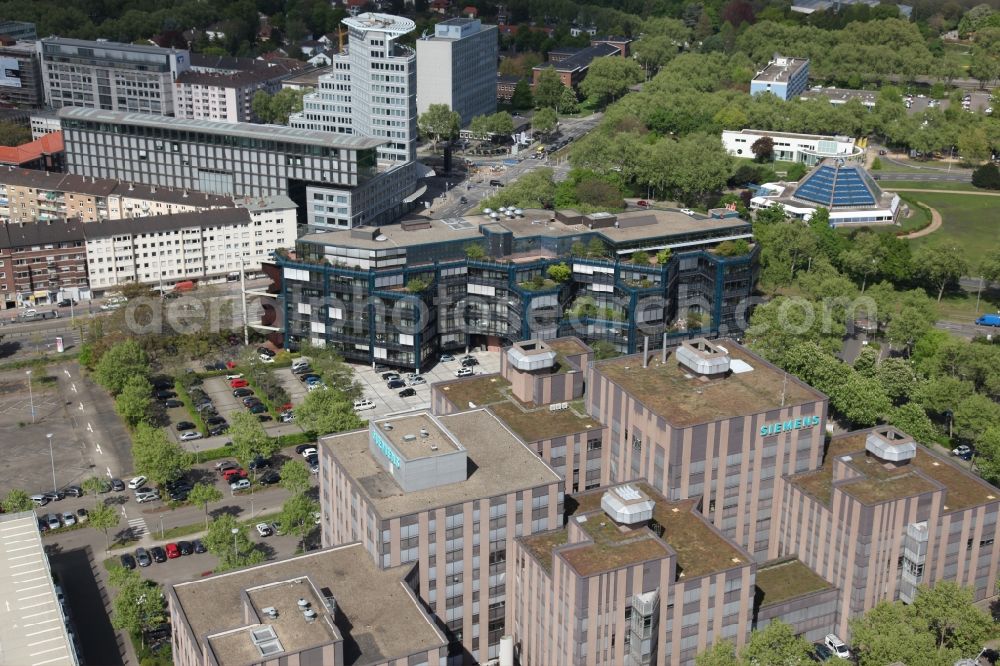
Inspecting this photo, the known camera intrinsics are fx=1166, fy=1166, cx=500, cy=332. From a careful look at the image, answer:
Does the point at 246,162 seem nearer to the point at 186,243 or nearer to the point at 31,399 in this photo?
the point at 186,243

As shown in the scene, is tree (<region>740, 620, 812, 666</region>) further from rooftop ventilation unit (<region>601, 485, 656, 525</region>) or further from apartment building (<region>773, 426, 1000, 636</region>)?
rooftop ventilation unit (<region>601, 485, 656, 525</region>)

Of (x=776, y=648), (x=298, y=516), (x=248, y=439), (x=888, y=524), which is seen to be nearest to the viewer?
(x=776, y=648)

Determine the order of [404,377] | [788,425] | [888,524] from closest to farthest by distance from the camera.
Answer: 1. [888,524]
2. [788,425]
3. [404,377]

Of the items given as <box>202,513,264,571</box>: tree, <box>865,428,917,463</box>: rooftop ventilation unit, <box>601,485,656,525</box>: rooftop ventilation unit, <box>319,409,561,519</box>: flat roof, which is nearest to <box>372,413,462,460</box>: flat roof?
<box>319,409,561,519</box>: flat roof

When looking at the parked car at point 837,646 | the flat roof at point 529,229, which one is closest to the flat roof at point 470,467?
the parked car at point 837,646

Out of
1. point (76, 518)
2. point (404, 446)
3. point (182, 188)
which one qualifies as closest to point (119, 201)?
point (182, 188)

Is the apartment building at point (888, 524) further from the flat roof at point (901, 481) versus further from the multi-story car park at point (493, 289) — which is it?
the multi-story car park at point (493, 289)

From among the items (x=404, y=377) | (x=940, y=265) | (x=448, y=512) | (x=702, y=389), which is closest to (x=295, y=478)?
(x=448, y=512)
